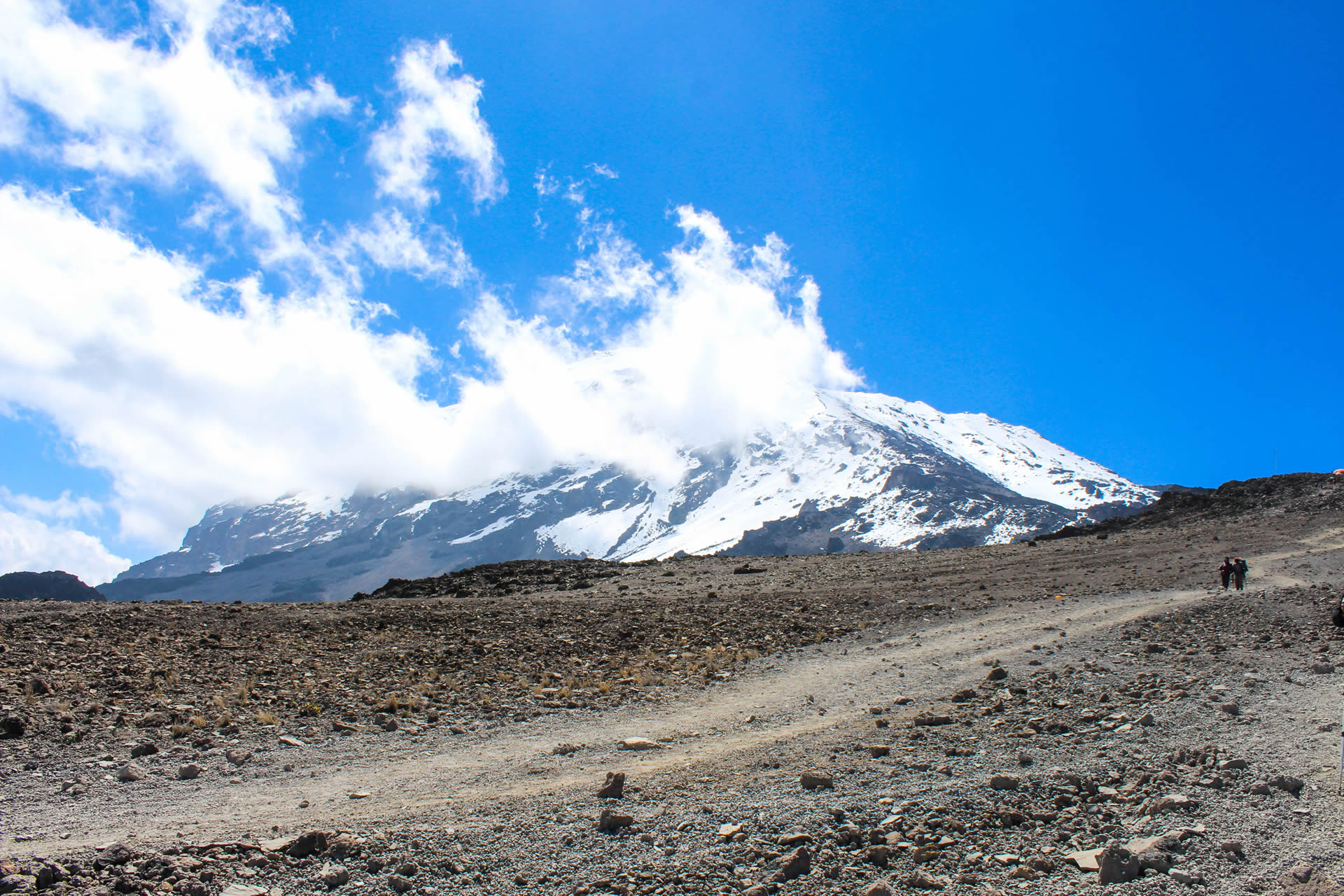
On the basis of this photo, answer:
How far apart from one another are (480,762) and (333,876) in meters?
3.92

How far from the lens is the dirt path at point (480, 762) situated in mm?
8391

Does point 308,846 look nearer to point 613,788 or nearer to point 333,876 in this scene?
point 333,876

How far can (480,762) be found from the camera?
10703 millimetres

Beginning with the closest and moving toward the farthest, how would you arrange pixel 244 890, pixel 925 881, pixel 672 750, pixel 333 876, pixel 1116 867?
pixel 1116 867
pixel 925 881
pixel 244 890
pixel 333 876
pixel 672 750

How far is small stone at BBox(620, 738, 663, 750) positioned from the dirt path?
0.14 metres

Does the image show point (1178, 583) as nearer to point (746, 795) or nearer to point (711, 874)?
point (746, 795)

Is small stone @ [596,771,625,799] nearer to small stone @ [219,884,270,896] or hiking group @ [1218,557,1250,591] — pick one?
small stone @ [219,884,270,896]

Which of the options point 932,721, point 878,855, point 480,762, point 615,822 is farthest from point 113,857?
point 932,721

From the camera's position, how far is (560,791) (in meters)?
9.16

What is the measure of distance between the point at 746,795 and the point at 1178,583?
84.0ft

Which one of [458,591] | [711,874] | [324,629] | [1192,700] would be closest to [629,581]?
[458,591]

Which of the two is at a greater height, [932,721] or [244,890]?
[932,721]

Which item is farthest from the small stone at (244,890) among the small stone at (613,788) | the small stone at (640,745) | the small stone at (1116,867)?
the small stone at (1116,867)

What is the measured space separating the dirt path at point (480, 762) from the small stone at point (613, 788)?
1.84ft
